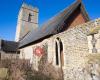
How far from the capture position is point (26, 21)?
26781 millimetres

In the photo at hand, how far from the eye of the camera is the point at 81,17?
50.5 feet

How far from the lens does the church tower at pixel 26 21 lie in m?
25.9

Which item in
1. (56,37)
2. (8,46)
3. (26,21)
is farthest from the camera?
(26,21)

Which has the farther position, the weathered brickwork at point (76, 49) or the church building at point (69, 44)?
the weathered brickwork at point (76, 49)

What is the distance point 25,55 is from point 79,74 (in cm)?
1164

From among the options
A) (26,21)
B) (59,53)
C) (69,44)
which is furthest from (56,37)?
(26,21)

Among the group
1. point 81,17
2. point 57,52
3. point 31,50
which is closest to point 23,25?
point 31,50

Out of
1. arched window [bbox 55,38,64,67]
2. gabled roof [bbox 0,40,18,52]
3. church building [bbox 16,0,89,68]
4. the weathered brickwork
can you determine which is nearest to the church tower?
gabled roof [bbox 0,40,18,52]

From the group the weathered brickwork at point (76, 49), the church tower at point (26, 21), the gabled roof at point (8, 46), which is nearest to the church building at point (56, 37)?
the weathered brickwork at point (76, 49)

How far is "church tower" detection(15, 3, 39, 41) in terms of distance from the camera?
25.9 metres

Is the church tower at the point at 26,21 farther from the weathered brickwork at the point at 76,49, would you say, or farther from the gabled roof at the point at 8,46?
the weathered brickwork at the point at 76,49

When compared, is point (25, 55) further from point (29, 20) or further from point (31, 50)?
point (29, 20)

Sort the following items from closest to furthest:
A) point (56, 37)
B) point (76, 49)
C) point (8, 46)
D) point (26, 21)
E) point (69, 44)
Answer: point (76, 49) → point (69, 44) → point (56, 37) → point (8, 46) → point (26, 21)

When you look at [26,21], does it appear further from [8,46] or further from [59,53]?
[59,53]
